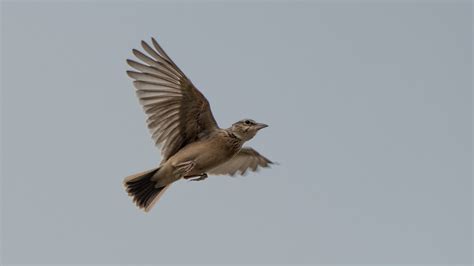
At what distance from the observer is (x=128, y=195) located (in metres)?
12.4

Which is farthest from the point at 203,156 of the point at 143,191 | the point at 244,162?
the point at 244,162

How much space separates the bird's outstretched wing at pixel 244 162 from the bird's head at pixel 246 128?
228cm

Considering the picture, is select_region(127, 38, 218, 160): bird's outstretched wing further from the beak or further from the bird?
the beak

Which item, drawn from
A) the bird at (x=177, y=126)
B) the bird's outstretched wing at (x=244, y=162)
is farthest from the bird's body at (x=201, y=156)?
the bird's outstretched wing at (x=244, y=162)

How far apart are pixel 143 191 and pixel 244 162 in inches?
113

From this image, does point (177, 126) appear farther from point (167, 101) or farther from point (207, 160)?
point (207, 160)

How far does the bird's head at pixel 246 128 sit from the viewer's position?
39.3 ft

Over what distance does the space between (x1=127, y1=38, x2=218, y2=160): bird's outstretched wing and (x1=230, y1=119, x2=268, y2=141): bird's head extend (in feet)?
1.29

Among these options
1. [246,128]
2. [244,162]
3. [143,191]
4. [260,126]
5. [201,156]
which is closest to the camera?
[201,156]

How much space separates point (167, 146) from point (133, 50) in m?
1.56

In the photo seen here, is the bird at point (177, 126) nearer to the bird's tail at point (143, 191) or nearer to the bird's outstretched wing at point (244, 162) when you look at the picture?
the bird's tail at point (143, 191)

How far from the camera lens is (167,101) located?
1203 cm

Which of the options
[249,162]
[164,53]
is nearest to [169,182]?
[164,53]

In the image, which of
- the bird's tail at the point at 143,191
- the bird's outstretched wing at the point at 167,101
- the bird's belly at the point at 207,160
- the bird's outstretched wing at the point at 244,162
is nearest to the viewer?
the bird's belly at the point at 207,160
